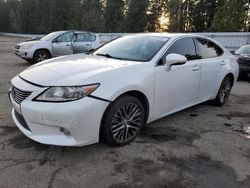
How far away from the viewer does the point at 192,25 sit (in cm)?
4034

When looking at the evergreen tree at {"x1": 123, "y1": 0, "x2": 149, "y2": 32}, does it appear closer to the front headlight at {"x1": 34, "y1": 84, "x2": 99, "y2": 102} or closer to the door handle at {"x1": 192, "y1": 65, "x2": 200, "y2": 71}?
the door handle at {"x1": 192, "y1": 65, "x2": 200, "y2": 71}

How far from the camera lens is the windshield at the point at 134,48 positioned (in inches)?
158

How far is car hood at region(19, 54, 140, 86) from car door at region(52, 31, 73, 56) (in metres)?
7.52

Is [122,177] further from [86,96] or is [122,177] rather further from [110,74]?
[110,74]

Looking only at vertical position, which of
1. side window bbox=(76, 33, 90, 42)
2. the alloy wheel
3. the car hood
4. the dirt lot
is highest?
the car hood

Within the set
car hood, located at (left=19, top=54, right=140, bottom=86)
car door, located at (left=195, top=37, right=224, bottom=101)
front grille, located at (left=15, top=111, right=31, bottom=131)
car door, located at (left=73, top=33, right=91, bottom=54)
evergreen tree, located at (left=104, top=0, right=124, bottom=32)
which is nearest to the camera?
car hood, located at (left=19, top=54, right=140, bottom=86)

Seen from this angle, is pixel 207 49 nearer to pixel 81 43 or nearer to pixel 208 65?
pixel 208 65

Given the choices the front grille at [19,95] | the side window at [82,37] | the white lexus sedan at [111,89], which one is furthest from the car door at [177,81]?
the side window at [82,37]

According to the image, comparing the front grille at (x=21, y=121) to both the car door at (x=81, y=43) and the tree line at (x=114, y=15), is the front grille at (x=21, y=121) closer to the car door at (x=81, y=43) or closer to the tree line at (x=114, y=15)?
the car door at (x=81, y=43)

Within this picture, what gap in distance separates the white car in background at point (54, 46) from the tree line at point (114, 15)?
2403cm

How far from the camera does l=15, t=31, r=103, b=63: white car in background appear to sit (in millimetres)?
10766

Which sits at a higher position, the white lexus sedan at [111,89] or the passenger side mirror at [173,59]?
the passenger side mirror at [173,59]

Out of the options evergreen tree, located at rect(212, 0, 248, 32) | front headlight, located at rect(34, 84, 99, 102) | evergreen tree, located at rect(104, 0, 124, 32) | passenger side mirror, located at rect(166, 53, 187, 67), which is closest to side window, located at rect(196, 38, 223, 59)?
passenger side mirror, located at rect(166, 53, 187, 67)

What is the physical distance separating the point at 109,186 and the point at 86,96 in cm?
100
